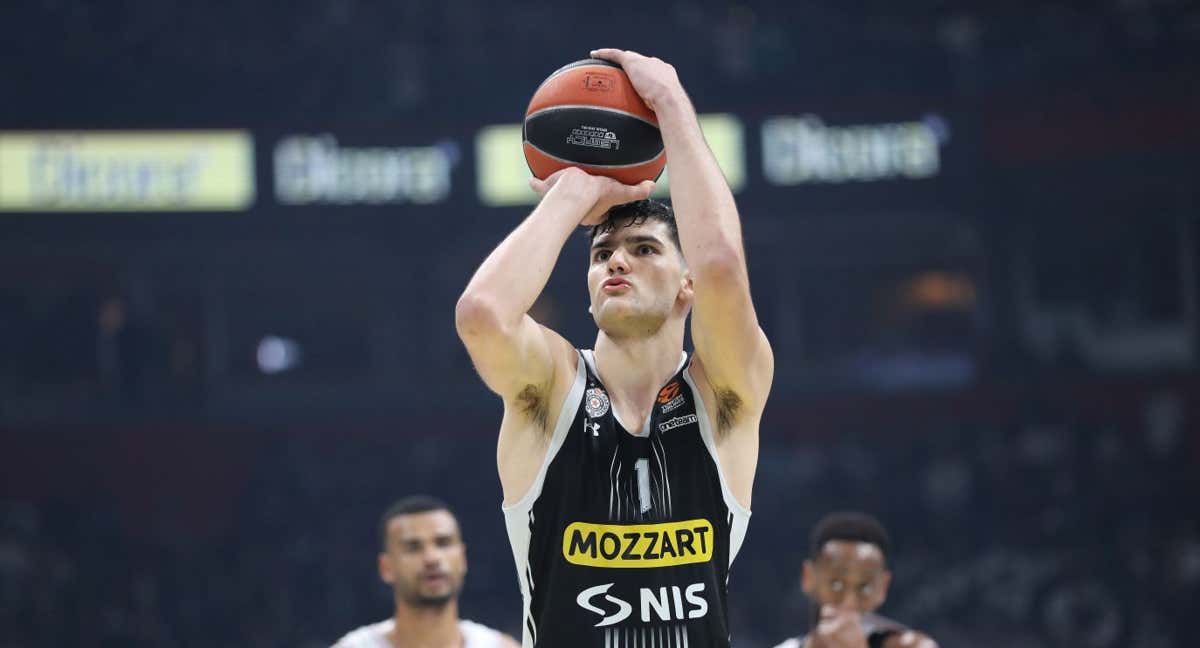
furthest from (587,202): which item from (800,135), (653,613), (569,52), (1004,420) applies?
(1004,420)

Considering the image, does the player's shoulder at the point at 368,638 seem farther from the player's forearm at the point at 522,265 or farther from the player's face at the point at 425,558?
the player's forearm at the point at 522,265

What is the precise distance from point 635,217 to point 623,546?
85cm

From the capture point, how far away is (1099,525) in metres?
14.9

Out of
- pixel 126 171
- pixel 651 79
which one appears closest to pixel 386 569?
pixel 651 79

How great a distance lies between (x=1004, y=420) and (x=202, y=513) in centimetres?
908

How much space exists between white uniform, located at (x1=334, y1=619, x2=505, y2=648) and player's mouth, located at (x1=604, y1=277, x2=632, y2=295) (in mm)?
3223

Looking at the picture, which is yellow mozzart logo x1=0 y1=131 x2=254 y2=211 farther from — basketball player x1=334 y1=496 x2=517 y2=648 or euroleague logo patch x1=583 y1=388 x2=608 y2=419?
euroleague logo patch x1=583 y1=388 x2=608 y2=419

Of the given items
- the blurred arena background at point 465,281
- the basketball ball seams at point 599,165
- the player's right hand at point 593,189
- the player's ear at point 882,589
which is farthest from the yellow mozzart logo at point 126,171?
the player's right hand at point 593,189

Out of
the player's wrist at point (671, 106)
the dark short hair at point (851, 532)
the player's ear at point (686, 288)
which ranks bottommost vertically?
the dark short hair at point (851, 532)

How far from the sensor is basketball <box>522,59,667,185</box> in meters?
3.59

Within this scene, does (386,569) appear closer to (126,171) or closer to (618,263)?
(618,263)

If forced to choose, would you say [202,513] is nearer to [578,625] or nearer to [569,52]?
[569,52]

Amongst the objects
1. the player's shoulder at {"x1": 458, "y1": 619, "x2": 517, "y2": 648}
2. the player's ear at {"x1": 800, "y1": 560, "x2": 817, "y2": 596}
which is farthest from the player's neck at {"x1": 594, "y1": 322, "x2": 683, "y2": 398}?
the player's shoulder at {"x1": 458, "y1": 619, "x2": 517, "y2": 648}

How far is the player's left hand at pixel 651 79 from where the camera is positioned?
140 inches
